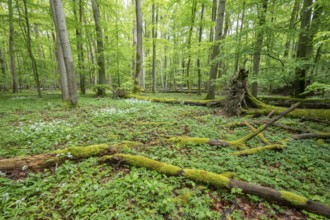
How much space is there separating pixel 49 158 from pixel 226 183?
11.5ft

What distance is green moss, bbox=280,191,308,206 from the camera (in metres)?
2.33

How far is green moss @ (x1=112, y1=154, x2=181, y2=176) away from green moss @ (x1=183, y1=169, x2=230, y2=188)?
0.73 feet

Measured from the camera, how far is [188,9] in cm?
1334

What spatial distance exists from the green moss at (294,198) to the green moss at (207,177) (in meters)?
0.82

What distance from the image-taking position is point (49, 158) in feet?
10.8

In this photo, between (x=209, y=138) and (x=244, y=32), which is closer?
(x=209, y=138)

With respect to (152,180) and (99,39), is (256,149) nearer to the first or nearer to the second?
(152,180)

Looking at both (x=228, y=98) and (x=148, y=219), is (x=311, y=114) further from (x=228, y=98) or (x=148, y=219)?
(x=148, y=219)

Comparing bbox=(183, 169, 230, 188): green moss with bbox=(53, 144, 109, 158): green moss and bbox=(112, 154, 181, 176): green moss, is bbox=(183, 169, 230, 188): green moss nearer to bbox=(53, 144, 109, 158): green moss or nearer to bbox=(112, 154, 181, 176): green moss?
bbox=(112, 154, 181, 176): green moss

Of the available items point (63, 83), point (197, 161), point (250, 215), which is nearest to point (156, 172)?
point (197, 161)

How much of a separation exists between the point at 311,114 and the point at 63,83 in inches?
494

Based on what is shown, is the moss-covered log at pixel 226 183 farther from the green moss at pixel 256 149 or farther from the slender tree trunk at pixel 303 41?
the slender tree trunk at pixel 303 41

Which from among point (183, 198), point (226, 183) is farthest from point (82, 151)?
point (226, 183)

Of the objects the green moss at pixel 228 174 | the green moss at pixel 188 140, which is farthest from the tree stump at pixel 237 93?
the green moss at pixel 228 174
